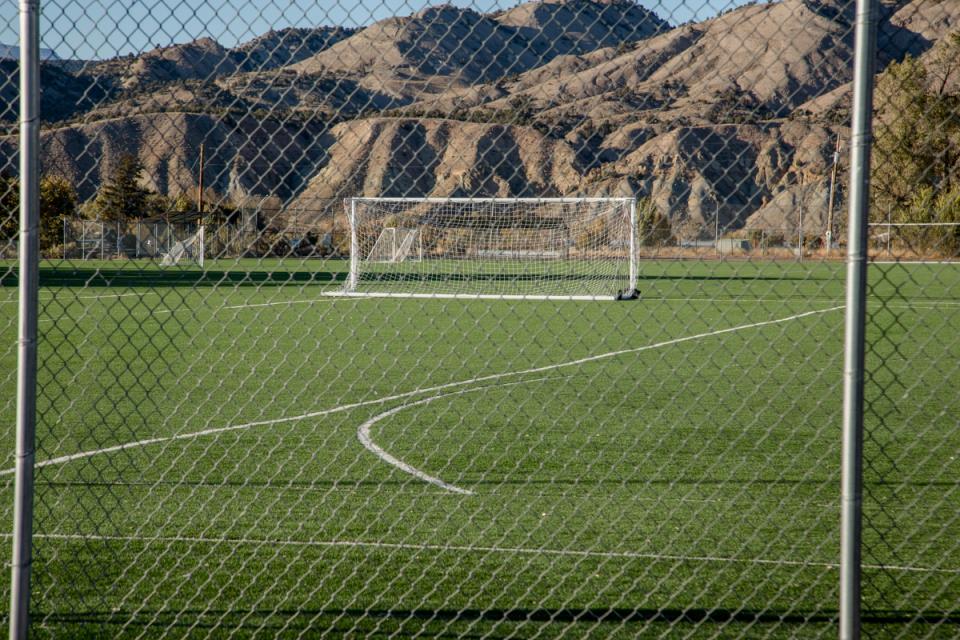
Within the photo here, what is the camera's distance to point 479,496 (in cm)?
575

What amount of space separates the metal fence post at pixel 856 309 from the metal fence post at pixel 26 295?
2.46m

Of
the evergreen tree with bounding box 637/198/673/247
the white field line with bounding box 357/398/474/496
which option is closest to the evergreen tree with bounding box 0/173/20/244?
the white field line with bounding box 357/398/474/496

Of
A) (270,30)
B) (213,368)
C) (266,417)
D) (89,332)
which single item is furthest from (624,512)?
(89,332)

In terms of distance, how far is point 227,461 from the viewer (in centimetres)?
657

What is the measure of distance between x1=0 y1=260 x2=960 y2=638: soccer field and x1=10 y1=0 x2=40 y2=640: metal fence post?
89 centimetres

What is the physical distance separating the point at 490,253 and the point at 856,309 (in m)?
26.4

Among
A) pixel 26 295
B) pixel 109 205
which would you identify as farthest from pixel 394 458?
pixel 109 205

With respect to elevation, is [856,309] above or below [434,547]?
above

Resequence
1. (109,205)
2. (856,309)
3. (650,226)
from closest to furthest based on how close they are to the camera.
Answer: (856,309)
(109,205)
(650,226)

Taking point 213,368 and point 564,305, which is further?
point 564,305

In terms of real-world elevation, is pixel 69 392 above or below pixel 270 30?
below

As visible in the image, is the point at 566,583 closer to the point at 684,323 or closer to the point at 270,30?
the point at 270,30

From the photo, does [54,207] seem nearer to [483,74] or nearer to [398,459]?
[398,459]

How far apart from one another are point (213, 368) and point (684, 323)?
8917 mm
